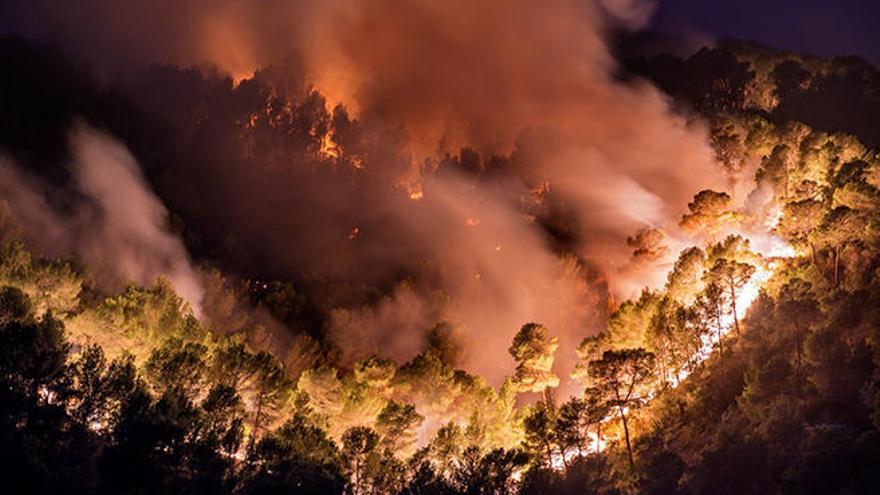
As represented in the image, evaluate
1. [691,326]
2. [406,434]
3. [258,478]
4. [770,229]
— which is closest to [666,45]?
[770,229]

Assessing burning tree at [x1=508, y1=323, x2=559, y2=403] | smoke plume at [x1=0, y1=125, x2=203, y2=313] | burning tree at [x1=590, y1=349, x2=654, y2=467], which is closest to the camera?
burning tree at [x1=590, y1=349, x2=654, y2=467]

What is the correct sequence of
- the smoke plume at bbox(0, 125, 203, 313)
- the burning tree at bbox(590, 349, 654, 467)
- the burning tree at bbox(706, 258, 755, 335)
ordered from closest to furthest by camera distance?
1. the burning tree at bbox(590, 349, 654, 467)
2. the burning tree at bbox(706, 258, 755, 335)
3. the smoke plume at bbox(0, 125, 203, 313)

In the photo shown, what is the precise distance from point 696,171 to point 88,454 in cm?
7658

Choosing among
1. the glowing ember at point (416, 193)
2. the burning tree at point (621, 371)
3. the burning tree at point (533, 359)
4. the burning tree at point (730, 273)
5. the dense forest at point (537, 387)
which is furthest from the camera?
the glowing ember at point (416, 193)

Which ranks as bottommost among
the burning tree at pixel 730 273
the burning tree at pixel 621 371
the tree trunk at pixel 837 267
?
the burning tree at pixel 621 371

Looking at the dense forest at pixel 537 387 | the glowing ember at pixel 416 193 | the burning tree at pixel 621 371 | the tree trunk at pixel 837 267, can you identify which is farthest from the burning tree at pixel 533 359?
the glowing ember at pixel 416 193

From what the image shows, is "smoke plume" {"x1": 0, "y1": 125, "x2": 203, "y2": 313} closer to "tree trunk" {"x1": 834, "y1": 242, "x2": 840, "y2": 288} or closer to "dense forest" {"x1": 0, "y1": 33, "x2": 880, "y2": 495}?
"dense forest" {"x1": 0, "y1": 33, "x2": 880, "y2": 495}

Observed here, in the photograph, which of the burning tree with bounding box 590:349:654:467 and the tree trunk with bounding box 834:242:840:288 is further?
the burning tree with bounding box 590:349:654:467

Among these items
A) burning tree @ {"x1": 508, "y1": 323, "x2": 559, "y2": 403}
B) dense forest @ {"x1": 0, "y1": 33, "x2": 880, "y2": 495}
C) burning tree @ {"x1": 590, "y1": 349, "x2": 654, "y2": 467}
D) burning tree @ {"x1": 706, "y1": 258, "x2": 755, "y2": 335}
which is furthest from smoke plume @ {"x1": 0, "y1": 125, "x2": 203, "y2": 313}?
burning tree @ {"x1": 706, "y1": 258, "x2": 755, "y2": 335}

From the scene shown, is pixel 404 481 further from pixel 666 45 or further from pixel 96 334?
pixel 666 45

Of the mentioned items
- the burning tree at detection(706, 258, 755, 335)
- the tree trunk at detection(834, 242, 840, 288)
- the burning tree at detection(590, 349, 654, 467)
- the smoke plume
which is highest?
the smoke plume

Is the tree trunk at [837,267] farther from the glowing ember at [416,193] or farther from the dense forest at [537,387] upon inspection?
the glowing ember at [416,193]

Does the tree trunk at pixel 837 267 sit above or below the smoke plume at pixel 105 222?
below

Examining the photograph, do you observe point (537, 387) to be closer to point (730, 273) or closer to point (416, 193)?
point (730, 273)
